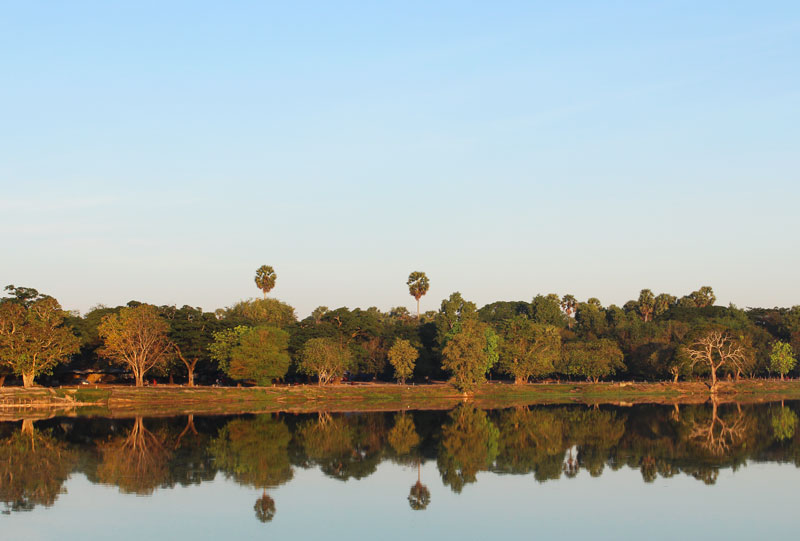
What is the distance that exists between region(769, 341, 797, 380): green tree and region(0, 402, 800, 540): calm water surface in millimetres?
54407

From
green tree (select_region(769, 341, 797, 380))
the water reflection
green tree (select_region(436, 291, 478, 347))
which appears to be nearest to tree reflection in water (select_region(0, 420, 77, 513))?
the water reflection

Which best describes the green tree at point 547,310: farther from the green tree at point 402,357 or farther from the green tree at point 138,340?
the green tree at point 138,340

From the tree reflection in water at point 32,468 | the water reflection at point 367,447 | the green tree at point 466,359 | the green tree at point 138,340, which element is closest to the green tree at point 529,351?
the green tree at point 466,359

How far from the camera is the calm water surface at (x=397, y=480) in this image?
108 feet

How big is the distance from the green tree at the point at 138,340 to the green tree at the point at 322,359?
1812cm

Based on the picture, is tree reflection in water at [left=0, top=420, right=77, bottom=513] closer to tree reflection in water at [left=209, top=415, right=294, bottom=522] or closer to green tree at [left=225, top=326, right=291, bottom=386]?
tree reflection in water at [left=209, top=415, right=294, bottom=522]

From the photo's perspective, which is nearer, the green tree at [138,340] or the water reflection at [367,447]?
the water reflection at [367,447]

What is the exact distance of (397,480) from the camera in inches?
1730

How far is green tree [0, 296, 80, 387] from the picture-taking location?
3514 inches

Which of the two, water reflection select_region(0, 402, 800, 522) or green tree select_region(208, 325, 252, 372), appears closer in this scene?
water reflection select_region(0, 402, 800, 522)

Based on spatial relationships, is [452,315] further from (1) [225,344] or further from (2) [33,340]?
(2) [33,340]

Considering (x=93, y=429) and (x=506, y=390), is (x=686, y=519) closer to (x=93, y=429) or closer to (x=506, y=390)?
(x=93, y=429)

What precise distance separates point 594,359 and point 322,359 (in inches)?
1663

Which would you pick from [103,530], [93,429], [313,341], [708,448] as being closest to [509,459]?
[708,448]
